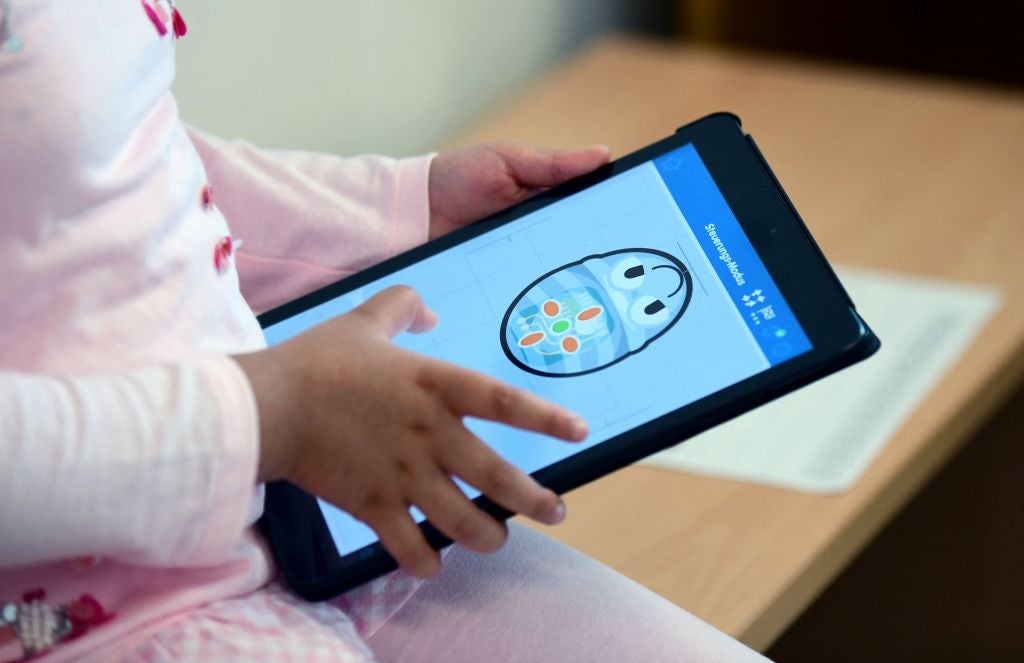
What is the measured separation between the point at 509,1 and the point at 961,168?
18.2 inches

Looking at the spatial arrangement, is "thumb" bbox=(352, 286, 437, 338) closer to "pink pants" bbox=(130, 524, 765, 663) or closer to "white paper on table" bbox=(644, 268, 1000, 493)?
"pink pants" bbox=(130, 524, 765, 663)

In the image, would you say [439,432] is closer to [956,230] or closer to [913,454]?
[913,454]

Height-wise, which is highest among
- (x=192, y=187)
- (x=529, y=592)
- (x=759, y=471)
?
(x=192, y=187)

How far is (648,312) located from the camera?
0.55 m

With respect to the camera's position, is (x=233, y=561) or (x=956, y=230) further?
(x=956, y=230)

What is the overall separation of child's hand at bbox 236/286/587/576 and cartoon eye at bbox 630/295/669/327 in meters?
0.11

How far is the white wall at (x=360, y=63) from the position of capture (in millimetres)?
1025

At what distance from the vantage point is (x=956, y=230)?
43.2 inches

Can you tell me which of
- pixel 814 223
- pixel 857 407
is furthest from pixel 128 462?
pixel 814 223

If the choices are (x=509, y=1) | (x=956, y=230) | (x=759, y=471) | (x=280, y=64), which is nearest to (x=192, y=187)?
(x=759, y=471)

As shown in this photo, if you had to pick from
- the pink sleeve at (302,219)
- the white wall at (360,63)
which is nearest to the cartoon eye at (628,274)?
the pink sleeve at (302,219)

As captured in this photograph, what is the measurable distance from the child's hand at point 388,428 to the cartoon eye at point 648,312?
0.11 m

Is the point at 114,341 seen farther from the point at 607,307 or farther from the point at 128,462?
the point at 607,307

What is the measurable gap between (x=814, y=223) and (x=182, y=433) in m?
0.77
